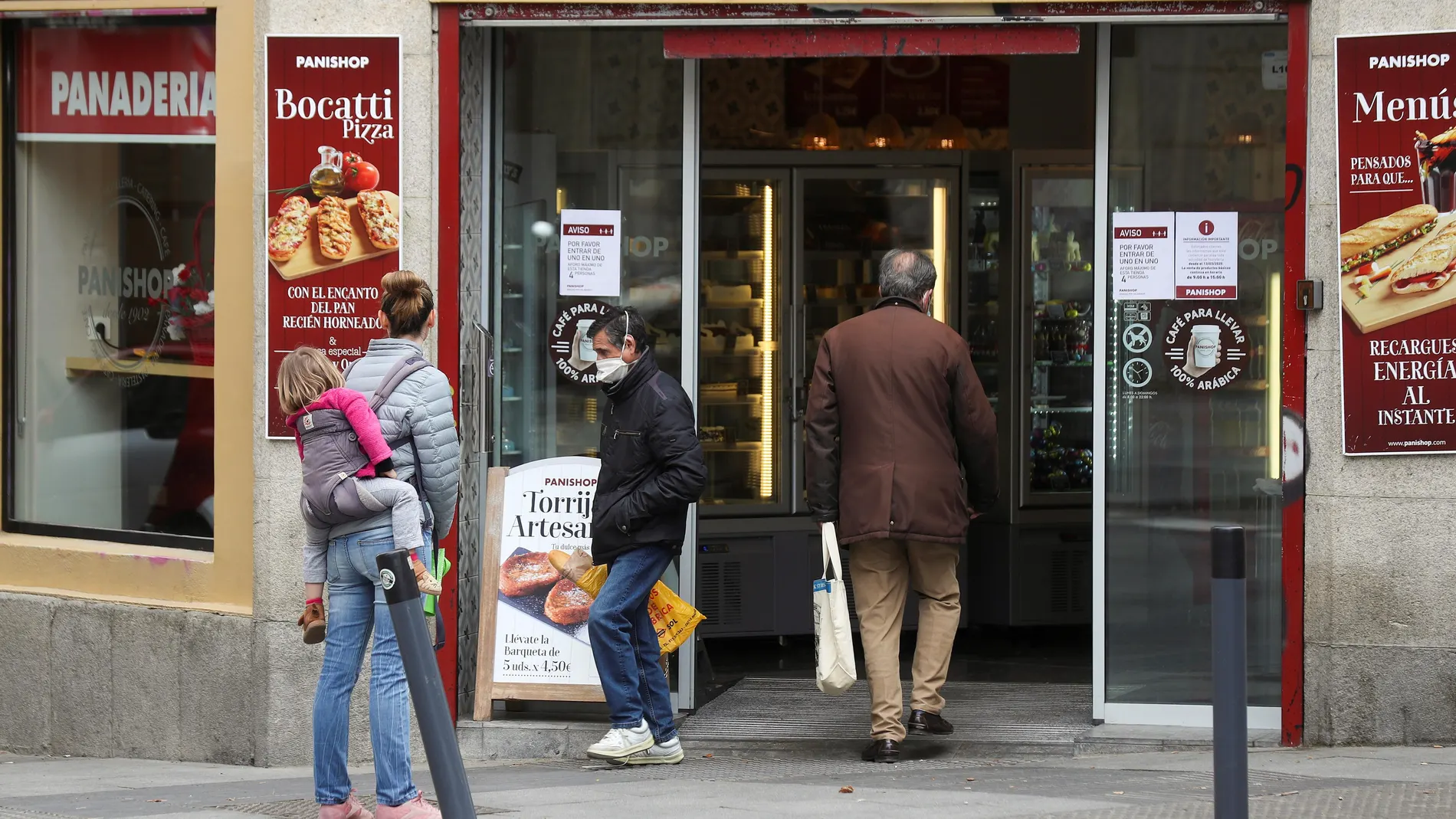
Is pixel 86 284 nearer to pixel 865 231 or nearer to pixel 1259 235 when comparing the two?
pixel 865 231

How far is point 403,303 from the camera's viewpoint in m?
5.65

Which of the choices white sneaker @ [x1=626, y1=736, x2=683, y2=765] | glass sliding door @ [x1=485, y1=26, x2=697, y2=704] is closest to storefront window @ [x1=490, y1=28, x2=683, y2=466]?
glass sliding door @ [x1=485, y1=26, x2=697, y2=704]

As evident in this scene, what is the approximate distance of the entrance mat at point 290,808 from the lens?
226 inches

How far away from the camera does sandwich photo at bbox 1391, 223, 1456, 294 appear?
643 centimetres

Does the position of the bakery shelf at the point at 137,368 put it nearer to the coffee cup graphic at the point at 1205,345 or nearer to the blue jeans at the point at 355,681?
the blue jeans at the point at 355,681

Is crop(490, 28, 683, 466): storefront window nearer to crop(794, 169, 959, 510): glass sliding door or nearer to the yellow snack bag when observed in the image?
the yellow snack bag

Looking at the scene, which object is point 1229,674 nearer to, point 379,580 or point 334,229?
point 379,580

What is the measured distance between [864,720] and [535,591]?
154cm

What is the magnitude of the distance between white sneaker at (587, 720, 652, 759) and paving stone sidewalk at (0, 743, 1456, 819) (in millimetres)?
82

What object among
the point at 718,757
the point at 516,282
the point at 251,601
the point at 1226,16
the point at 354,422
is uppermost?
the point at 1226,16

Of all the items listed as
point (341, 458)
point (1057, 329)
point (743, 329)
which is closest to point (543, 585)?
point (341, 458)

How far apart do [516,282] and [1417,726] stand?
13.5 ft

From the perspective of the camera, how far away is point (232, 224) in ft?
23.4

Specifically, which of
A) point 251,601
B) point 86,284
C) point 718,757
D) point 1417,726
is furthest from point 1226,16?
point 86,284
